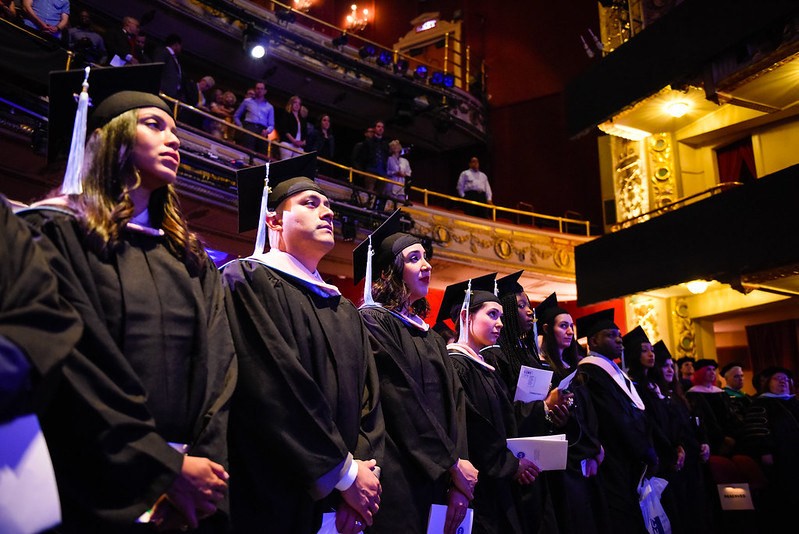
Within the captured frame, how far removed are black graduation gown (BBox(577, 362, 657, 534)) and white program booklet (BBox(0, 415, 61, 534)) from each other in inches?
161

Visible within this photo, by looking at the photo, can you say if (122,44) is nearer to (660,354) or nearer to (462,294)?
(462,294)

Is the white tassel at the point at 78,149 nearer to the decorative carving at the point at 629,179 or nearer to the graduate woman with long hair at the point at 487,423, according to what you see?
the graduate woman with long hair at the point at 487,423

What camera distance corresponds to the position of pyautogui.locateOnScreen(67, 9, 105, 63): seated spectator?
664 cm

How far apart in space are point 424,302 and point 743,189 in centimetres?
658

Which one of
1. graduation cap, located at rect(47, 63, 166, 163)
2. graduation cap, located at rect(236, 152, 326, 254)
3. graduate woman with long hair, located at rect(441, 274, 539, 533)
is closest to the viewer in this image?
graduation cap, located at rect(47, 63, 166, 163)

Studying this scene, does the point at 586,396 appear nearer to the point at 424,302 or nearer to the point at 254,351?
the point at 424,302

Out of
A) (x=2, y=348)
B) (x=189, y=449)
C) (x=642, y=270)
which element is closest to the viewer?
(x=2, y=348)

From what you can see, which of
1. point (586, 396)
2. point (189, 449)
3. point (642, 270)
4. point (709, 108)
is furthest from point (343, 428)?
point (709, 108)

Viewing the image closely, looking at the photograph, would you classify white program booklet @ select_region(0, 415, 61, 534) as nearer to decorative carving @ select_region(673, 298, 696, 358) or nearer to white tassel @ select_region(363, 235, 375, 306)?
white tassel @ select_region(363, 235, 375, 306)

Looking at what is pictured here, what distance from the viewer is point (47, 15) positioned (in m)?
6.86

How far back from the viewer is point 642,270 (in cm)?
979

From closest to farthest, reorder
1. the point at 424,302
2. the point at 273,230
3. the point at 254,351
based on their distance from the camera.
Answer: the point at 254,351 < the point at 273,230 < the point at 424,302

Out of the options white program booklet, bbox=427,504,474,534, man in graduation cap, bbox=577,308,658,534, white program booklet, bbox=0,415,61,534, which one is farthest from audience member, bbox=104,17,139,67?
white program booklet, bbox=0,415,61,534

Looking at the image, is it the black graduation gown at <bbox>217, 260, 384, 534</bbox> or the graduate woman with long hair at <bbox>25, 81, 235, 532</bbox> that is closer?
the graduate woman with long hair at <bbox>25, 81, 235, 532</bbox>
